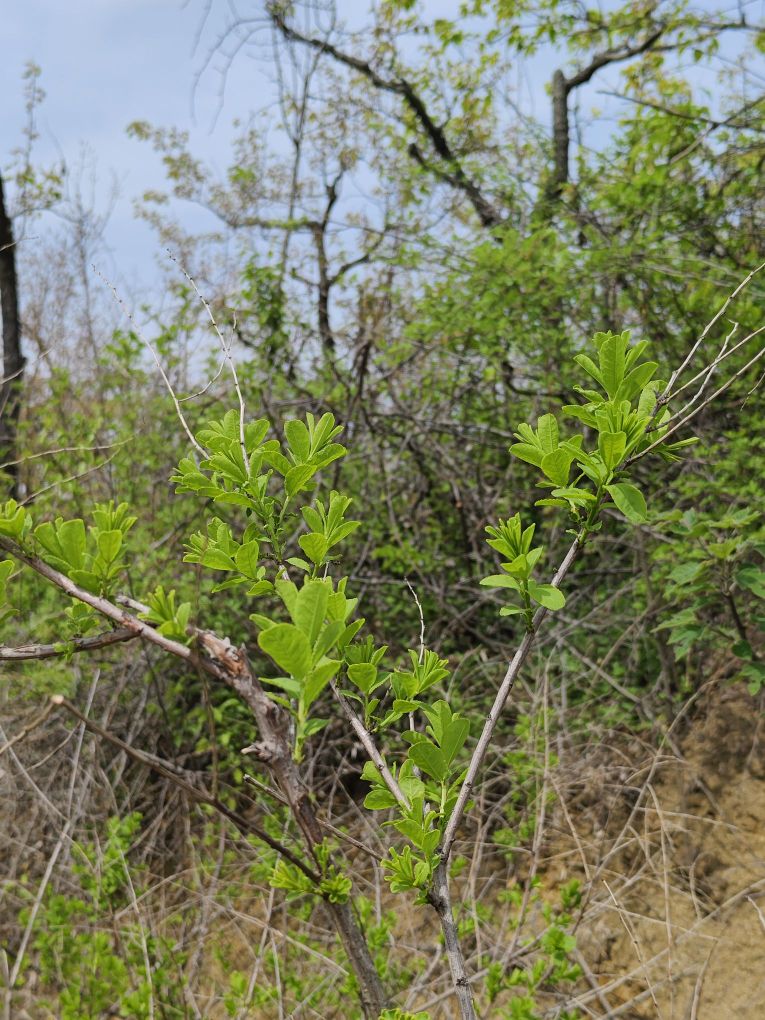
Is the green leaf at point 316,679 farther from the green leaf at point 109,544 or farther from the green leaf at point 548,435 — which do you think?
the green leaf at point 548,435

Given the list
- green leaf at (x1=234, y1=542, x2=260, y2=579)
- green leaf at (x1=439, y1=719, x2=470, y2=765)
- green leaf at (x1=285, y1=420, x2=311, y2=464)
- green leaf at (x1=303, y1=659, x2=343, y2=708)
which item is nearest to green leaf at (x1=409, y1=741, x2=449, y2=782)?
green leaf at (x1=439, y1=719, x2=470, y2=765)

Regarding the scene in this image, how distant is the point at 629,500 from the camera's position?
3.36 ft

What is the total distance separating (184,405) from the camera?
4066 mm

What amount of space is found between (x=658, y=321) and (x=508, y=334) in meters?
0.80

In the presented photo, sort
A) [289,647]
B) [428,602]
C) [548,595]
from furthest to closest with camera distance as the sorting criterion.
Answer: [428,602], [548,595], [289,647]

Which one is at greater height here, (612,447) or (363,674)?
(612,447)

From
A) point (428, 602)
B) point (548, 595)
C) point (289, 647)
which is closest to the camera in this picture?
point (289, 647)

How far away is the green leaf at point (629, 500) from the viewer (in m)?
1.02

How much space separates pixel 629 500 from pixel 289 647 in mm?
493

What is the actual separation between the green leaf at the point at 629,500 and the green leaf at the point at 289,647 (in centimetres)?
45

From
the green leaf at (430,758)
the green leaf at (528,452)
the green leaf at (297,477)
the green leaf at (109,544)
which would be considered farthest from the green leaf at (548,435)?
the green leaf at (109,544)

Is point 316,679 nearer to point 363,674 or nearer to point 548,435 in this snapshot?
point 363,674

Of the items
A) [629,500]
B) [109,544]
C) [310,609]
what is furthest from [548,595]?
[109,544]

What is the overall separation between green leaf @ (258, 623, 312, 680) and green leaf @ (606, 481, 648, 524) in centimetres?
45
